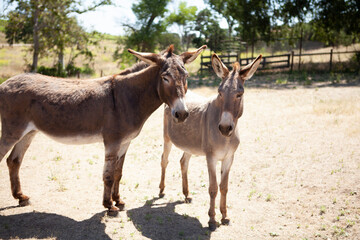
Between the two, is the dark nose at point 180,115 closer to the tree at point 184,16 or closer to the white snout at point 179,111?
the white snout at point 179,111

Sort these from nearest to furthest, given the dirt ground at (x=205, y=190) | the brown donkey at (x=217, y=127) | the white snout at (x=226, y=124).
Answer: the white snout at (x=226, y=124)
the brown donkey at (x=217, y=127)
the dirt ground at (x=205, y=190)

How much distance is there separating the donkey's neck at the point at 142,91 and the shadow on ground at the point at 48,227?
194cm

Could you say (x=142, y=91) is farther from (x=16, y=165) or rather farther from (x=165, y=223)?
(x=16, y=165)

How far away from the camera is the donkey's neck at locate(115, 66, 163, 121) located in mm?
4562

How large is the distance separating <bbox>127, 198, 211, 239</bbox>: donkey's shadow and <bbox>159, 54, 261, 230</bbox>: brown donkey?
319 mm

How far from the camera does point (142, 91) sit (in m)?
4.64

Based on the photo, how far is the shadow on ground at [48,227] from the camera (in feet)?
14.1

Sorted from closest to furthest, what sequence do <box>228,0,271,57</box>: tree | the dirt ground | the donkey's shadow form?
1. the donkey's shadow
2. the dirt ground
3. <box>228,0,271,57</box>: tree

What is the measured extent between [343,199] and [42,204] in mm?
5779

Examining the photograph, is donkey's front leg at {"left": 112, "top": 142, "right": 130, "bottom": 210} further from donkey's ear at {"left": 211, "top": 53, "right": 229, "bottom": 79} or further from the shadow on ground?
donkey's ear at {"left": 211, "top": 53, "right": 229, "bottom": 79}

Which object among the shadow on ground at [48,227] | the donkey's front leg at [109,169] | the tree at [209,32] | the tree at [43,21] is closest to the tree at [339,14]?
the tree at [209,32]

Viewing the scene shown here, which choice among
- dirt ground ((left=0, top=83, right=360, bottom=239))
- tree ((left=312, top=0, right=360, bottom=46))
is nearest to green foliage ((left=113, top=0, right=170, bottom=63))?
tree ((left=312, top=0, right=360, bottom=46))

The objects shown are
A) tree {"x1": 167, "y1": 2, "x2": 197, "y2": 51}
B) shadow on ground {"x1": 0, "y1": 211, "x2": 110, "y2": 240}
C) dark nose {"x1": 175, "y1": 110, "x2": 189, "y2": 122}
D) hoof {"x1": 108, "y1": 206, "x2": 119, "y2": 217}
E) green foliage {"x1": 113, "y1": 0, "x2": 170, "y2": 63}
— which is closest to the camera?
dark nose {"x1": 175, "y1": 110, "x2": 189, "y2": 122}

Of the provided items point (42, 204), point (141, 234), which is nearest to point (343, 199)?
point (141, 234)
